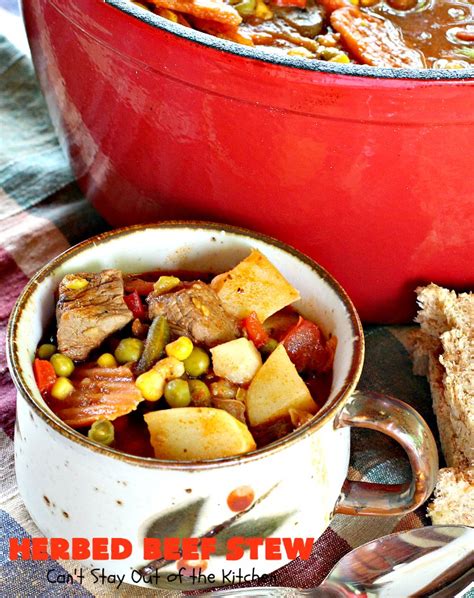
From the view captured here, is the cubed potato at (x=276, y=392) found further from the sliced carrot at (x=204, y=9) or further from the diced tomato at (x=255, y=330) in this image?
the sliced carrot at (x=204, y=9)

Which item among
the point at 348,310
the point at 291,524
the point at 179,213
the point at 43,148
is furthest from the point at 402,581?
the point at 43,148

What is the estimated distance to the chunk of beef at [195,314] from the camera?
1.61 m

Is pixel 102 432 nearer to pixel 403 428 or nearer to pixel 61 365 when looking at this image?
pixel 61 365

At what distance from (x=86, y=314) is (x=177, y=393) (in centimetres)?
25

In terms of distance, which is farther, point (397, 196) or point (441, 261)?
point (441, 261)

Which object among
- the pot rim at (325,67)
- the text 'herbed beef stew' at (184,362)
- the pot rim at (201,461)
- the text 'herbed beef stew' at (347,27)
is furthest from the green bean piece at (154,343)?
the text 'herbed beef stew' at (347,27)

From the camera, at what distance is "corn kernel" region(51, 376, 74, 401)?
4.99ft

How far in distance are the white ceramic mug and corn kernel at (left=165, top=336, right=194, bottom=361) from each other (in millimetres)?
251

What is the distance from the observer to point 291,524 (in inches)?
59.3

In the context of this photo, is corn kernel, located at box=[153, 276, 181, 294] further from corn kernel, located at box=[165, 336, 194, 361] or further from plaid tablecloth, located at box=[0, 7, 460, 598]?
plaid tablecloth, located at box=[0, 7, 460, 598]

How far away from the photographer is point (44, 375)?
154 centimetres

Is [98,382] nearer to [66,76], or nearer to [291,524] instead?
[291,524]

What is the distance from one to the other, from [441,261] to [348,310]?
42cm

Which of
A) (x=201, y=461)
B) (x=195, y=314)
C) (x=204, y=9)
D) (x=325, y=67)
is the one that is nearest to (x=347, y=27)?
(x=204, y=9)
